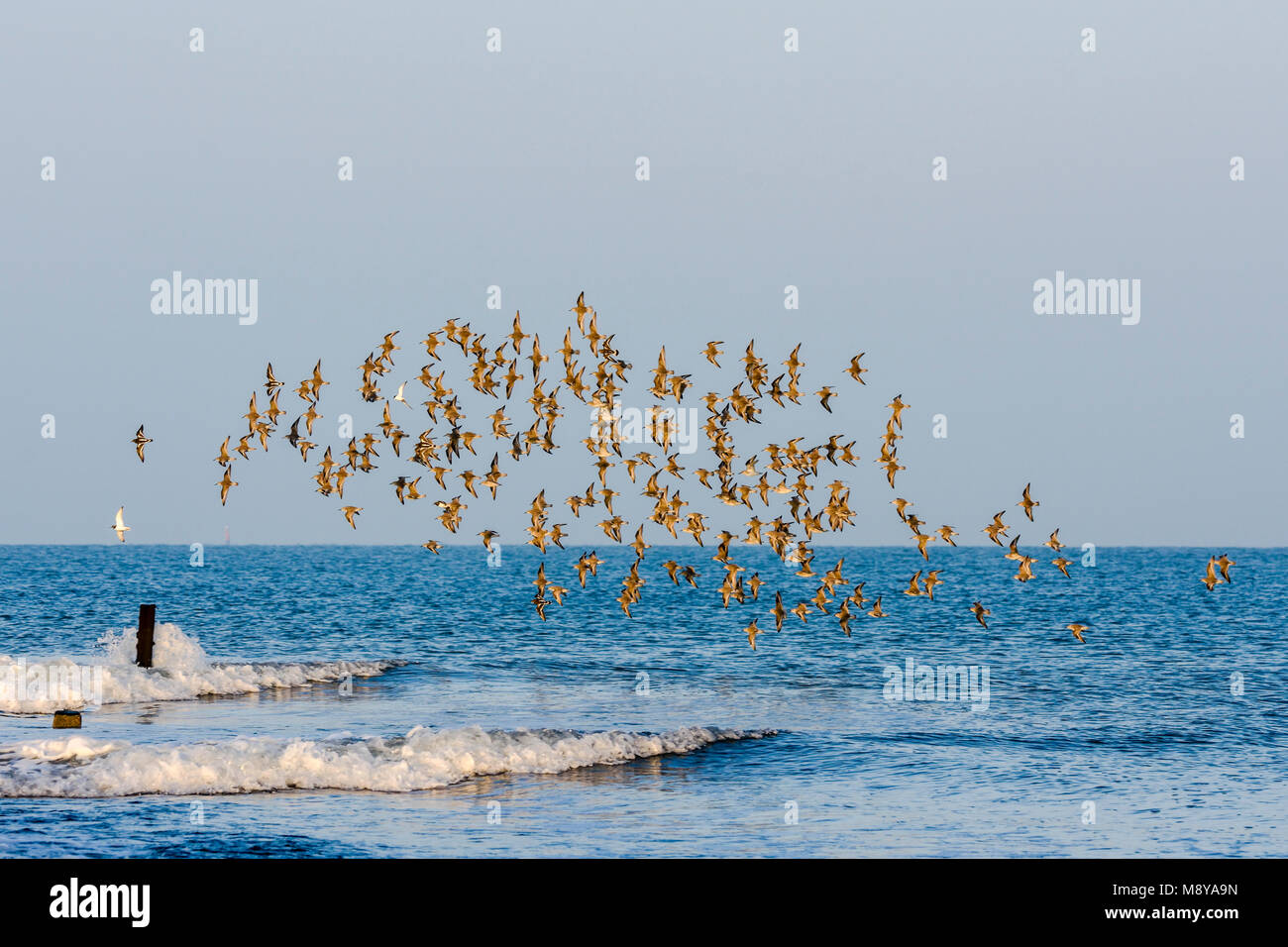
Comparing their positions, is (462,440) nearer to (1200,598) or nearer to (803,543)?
(803,543)

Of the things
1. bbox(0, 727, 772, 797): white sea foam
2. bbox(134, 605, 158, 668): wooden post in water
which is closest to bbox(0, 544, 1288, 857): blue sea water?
bbox(0, 727, 772, 797): white sea foam

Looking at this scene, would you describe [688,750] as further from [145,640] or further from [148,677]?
[145,640]

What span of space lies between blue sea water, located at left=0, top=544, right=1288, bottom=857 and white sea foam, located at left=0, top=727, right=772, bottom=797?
8 centimetres

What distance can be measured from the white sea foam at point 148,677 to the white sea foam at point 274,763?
9440mm

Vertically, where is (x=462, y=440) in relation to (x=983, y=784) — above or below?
above

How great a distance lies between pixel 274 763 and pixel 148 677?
16.7 m

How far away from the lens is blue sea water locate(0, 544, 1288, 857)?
20.1 m

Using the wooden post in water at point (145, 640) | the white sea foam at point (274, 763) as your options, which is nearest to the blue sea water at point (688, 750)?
the white sea foam at point (274, 763)

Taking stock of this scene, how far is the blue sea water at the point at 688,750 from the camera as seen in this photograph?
20.1 metres

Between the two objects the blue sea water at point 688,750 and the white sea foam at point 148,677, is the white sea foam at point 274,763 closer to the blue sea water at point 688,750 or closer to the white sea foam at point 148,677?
the blue sea water at point 688,750
